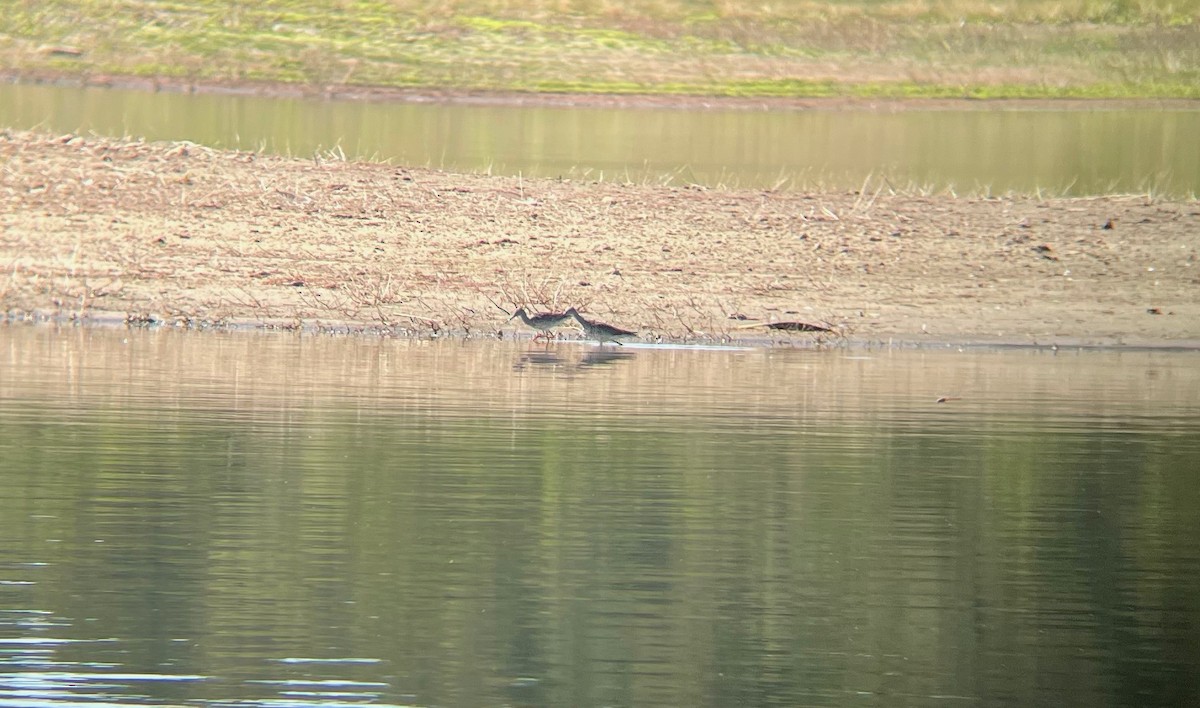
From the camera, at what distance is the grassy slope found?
36188 mm

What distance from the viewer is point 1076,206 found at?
930 inches

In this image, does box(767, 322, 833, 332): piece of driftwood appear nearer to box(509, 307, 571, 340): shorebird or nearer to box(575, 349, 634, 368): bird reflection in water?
box(575, 349, 634, 368): bird reflection in water

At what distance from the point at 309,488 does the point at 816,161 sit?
1816 centimetres

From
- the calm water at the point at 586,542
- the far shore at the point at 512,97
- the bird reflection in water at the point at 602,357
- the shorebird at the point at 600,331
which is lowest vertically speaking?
the calm water at the point at 586,542

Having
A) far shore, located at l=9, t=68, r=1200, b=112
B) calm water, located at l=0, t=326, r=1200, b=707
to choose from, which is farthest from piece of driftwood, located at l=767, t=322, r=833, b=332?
far shore, located at l=9, t=68, r=1200, b=112

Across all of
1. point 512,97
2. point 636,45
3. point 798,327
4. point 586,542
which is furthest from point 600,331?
point 636,45

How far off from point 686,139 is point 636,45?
33.6 ft

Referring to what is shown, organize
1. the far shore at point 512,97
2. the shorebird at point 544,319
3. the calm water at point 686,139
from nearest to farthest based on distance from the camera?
the shorebird at point 544,319 < the calm water at point 686,139 < the far shore at point 512,97

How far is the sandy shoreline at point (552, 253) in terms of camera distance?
19.3 meters

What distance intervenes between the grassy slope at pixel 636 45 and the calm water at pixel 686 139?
3289 millimetres

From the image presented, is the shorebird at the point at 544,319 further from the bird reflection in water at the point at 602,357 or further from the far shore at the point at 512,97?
the far shore at the point at 512,97

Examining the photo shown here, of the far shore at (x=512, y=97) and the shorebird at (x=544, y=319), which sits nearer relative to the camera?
the shorebird at (x=544, y=319)

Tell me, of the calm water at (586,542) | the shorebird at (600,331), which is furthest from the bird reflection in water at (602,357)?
the calm water at (586,542)

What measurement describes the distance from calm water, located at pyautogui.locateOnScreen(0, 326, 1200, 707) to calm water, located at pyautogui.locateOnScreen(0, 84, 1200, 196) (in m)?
10.6
